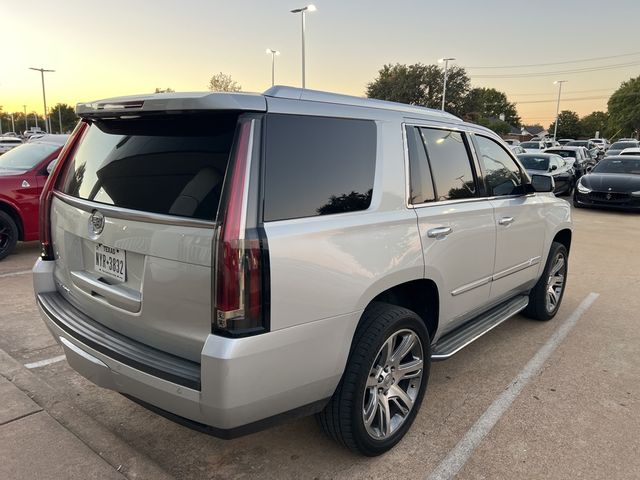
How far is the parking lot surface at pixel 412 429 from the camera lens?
2641 mm

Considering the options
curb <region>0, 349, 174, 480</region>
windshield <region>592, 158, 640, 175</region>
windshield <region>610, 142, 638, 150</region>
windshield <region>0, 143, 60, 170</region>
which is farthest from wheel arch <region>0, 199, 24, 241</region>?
windshield <region>610, 142, 638, 150</region>

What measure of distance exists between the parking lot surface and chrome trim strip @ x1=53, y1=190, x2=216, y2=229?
132 centimetres

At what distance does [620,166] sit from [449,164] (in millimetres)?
13469

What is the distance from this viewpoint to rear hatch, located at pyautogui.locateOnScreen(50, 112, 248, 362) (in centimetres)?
209

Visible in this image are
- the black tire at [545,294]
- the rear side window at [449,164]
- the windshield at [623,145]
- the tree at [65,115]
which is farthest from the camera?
the tree at [65,115]

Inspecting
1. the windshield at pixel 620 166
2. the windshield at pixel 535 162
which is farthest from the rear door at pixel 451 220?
the windshield at pixel 535 162

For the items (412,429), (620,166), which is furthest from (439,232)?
(620,166)

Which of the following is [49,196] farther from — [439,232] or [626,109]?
[626,109]

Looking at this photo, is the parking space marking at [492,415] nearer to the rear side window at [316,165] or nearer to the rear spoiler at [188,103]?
the rear side window at [316,165]

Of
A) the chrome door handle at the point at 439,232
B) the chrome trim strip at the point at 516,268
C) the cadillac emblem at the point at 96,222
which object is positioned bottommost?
the chrome trim strip at the point at 516,268

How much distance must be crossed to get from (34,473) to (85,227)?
127cm

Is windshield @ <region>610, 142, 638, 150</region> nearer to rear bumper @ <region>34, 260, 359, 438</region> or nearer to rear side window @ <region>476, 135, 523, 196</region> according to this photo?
rear side window @ <region>476, 135, 523, 196</region>

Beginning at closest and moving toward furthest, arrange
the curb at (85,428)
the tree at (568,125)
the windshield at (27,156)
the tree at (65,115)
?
1. the curb at (85,428)
2. the windshield at (27,156)
3. the tree at (65,115)
4. the tree at (568,125)

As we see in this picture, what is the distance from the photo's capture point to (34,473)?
251cm
